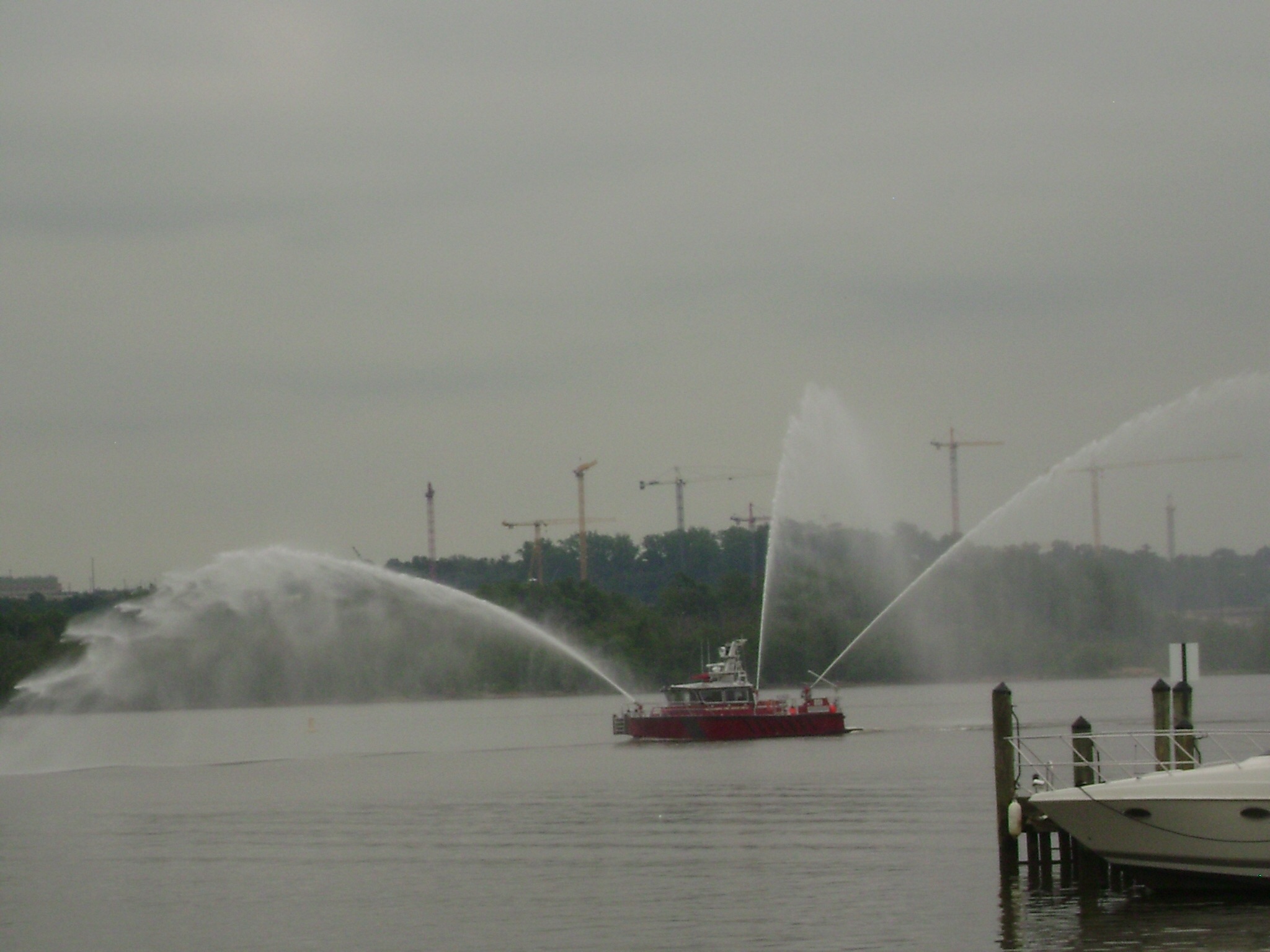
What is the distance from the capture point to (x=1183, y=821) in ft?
110

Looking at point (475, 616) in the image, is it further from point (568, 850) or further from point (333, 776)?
point (568, 850)

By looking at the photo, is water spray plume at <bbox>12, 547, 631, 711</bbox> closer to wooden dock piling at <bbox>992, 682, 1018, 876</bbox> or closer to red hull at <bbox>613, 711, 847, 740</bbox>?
red hull at <bbox>613, 711, 847, 740</bbox>

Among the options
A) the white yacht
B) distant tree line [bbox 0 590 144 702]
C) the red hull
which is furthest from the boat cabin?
the white yacht

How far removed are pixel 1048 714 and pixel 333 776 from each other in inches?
1777

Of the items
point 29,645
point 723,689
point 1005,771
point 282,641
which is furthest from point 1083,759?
point 282,641

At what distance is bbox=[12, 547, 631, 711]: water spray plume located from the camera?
266ft

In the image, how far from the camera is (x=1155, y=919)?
3325cm

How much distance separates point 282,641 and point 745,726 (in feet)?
197

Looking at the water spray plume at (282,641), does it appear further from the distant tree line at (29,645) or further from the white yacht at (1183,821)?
the white yacht at (1183,821)

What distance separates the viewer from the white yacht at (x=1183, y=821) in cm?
3284

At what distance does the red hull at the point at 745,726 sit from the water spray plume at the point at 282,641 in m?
4.58

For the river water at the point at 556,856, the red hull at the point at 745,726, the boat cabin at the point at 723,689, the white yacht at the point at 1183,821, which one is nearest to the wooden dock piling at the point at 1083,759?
the white yacht at the point at 1183,821

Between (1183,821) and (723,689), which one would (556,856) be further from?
(723,689)

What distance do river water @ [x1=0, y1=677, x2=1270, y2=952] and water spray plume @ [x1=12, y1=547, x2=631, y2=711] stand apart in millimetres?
5938
